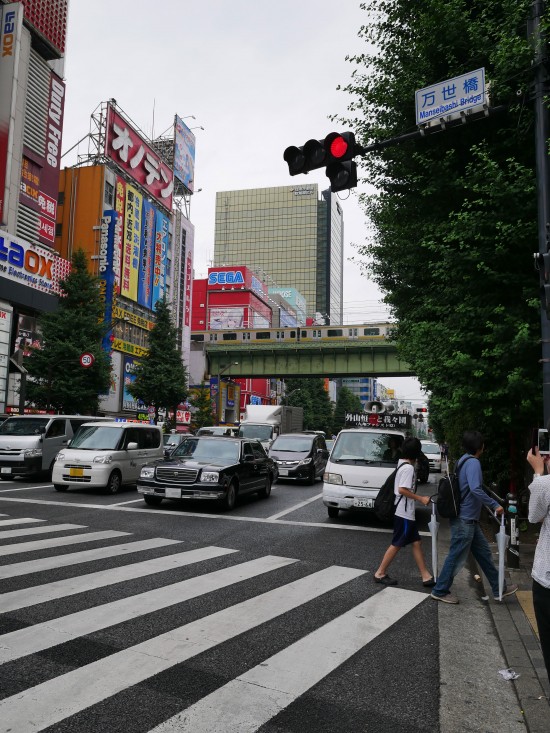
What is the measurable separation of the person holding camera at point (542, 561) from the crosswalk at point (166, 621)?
1.47m

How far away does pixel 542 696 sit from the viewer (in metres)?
3.68

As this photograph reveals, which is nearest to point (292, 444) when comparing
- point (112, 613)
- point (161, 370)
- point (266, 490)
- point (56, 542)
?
point (266, 490)

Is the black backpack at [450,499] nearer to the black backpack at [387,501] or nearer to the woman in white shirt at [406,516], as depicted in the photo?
the woman in white shirt at [406,516]

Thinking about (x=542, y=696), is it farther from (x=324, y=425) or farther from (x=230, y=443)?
(x=324, y=425)

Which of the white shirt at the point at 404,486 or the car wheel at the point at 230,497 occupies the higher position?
the white shirt at the point at 404,486

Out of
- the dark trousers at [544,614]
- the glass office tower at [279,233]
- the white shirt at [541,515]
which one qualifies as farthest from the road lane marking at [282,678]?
the glass office tower at [279,233]

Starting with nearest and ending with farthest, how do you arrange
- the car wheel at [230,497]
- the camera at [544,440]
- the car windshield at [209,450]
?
the camera at [544,440]
the car wheel at [230,497]
the car windshield at [209,450]

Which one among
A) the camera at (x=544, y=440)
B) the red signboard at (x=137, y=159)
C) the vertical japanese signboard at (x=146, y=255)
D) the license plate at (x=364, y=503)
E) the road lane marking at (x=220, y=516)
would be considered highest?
the red signboard at (x=137, y=159)

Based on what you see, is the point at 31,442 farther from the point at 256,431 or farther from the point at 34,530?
the point at 256,431

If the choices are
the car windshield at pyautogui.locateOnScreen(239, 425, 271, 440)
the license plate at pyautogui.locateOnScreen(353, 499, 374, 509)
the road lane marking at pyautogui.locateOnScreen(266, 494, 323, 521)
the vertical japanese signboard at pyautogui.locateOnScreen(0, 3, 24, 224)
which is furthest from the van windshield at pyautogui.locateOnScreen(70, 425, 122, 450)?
the vertical japanese signboard at pyautogui.locateOnScreen(0, 3, 24, 224)

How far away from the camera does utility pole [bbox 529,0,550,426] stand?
259 inches

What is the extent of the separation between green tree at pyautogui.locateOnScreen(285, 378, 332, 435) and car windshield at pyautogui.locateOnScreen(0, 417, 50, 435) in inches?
3068

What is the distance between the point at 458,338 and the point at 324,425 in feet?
314

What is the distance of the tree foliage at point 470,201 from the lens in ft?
28.3
